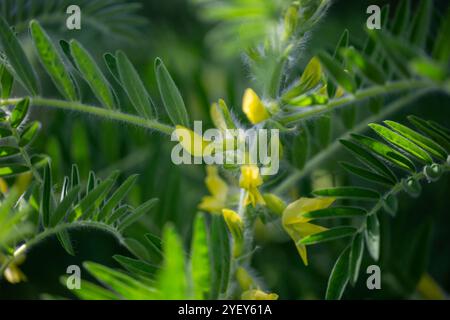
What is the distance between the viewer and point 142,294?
0.81m

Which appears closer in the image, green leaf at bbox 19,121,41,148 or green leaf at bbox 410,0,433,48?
green leaf at bbox 19,121,41,148

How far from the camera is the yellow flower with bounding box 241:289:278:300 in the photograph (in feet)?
3.21

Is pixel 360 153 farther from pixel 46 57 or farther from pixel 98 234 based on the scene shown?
pixel 98 234

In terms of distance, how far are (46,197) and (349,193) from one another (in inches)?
17.8

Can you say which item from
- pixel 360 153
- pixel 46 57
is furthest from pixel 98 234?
pixel 360 153

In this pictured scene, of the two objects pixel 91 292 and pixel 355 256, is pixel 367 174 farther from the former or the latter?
pixel 91 292

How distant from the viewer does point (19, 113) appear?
100 centimetres

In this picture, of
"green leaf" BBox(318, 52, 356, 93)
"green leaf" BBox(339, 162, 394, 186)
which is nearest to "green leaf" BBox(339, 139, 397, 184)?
"green leaf" BBox(339, 162, 394, 186)

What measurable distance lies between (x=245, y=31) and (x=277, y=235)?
0.65 metres

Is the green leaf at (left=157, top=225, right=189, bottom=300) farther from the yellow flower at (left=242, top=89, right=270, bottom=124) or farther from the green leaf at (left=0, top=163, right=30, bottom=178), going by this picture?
the green leaf at (left=0, top=163, right=30, bottom=178)

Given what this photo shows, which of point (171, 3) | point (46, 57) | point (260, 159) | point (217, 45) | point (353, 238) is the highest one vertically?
point (171, 3)

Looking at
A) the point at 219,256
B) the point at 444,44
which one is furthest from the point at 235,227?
the point at 444,44

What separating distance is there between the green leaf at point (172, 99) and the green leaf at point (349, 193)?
241 millimetres

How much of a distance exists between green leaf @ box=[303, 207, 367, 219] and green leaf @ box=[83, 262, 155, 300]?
0.28 metres
